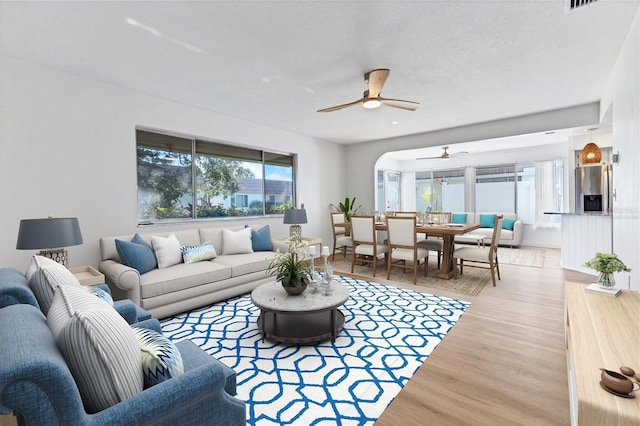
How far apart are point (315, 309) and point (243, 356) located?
2.26 ft

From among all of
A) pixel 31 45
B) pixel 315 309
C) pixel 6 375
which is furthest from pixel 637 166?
pixel 31 45

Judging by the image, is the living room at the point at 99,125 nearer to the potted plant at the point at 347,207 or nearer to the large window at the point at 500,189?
the potted plant at the point at 347,207

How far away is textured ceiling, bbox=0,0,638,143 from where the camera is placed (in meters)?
2.19

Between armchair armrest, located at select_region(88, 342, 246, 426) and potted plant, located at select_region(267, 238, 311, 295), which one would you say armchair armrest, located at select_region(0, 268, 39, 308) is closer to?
armchair armrest, located at select_region(88, 342, 246, 426)

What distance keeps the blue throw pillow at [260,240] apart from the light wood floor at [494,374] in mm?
2802

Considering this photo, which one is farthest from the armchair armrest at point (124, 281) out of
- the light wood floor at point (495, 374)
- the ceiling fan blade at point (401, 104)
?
the ceiling fan blade at point (401, 104)

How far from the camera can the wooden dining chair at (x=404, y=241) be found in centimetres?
433

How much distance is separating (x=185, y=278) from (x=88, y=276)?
845 mm

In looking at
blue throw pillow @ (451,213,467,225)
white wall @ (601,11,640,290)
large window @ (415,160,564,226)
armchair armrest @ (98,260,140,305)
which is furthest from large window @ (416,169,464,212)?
armchair armrest @ (98,260,140,305)

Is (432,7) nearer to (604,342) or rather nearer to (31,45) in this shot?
(604,342)

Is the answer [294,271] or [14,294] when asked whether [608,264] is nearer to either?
[294,271]

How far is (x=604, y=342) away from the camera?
4.64 ft

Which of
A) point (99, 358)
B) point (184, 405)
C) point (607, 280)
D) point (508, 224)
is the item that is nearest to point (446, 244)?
point (607, 280)

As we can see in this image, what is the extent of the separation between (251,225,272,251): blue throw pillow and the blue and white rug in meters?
0.96
